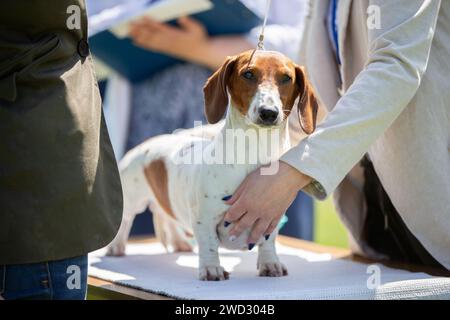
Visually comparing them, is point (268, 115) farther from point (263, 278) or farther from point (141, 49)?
point (141, 49)

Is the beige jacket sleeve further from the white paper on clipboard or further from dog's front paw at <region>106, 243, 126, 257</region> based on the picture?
the white paper on clipboard

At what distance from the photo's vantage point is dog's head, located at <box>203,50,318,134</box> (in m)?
1.50

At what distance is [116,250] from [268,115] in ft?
2.61

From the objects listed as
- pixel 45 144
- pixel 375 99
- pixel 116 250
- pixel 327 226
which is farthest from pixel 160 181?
pixel 327 226

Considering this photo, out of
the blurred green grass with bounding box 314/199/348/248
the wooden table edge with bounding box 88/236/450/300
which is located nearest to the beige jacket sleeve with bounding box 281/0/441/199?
the wooden table edge with bounding box 88/236/450/300

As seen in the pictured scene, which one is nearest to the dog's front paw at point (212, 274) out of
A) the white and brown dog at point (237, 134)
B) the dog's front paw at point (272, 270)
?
the white and brown dog at point (237, 134)

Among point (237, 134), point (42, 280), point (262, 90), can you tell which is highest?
point (262, 90)

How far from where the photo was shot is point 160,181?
1.98m

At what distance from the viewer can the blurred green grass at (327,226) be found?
368 centimetres

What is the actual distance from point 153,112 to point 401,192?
5.37 ft

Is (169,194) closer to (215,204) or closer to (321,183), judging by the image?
(215,204)

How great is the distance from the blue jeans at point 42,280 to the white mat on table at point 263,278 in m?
0.28
